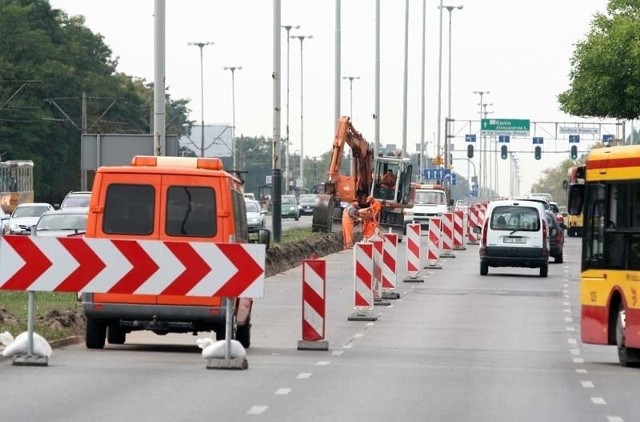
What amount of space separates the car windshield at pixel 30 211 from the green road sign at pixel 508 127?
237 feet

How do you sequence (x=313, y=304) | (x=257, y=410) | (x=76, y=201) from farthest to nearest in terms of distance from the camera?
(x=76, y=201) → (x=313, y=304) → (x=257, y=410)

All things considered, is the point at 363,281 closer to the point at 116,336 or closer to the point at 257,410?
the point at 116,336

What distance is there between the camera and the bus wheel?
745 inches

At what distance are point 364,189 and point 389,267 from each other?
96.6ft

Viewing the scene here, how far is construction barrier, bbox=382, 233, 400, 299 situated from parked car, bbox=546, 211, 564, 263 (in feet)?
44.6

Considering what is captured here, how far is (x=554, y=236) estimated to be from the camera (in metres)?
46.0

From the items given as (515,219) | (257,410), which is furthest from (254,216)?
(257,410)

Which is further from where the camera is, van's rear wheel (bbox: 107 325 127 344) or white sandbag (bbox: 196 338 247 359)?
van's rear wheel (bbox: 107 325 127 344)

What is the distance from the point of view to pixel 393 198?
203ft

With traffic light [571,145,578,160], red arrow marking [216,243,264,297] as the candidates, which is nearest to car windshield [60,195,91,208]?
red arrow marking [216,243,264,297]

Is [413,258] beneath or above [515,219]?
beneath

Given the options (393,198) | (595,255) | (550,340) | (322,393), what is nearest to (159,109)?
(550,340)

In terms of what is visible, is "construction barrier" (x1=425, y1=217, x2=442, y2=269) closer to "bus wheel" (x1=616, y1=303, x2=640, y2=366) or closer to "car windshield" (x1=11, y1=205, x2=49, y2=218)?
"car windshield" (x1=11, y1=205, x2=49, y2=218)

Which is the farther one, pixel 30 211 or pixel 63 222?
pixel 30 211
